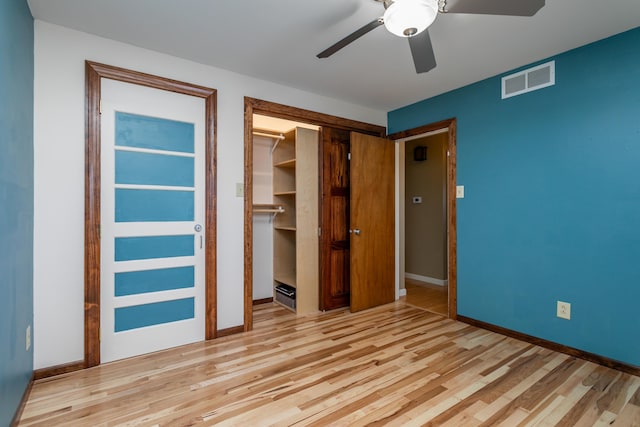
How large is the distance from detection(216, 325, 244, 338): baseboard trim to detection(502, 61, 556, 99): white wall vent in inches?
131

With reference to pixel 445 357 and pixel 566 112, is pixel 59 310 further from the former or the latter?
pixel 566 112

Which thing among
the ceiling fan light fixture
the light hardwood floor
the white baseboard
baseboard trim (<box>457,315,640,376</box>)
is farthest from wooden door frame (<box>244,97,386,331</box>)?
the white baseboard

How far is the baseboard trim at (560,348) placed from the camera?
7.27 feet

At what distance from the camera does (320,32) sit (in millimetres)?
2240

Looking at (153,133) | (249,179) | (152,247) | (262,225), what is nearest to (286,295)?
(262,225)

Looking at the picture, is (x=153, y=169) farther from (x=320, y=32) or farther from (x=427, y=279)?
(x=427, y=279)

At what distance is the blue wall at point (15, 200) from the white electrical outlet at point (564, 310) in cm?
362

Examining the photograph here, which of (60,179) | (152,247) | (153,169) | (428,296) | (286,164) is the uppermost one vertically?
(286,164)

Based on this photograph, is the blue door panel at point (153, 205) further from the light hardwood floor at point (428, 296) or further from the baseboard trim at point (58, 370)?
the light hardwood floor at point (428, 296)

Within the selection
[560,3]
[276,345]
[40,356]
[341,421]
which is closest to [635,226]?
[560,3]

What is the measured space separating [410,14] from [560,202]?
206cm

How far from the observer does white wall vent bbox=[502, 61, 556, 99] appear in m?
Result: 2.61

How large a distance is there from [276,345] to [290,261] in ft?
5.11


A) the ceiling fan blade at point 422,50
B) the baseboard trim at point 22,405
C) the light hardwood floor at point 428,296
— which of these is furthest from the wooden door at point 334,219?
the baseboard trim at point 22,405
